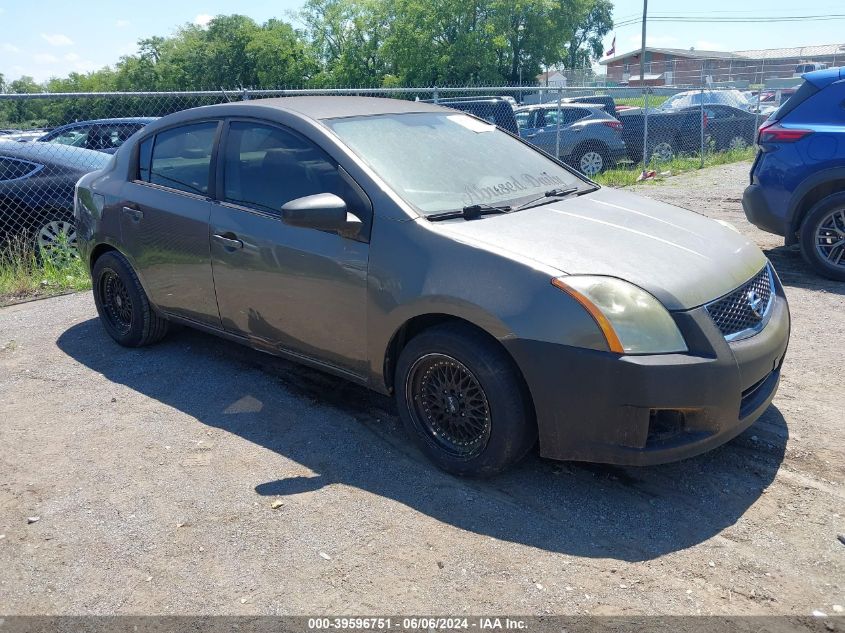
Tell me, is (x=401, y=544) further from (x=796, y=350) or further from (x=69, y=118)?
(x=69, y=118)

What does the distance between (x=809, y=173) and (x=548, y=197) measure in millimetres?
3748

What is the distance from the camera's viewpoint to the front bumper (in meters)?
3.10

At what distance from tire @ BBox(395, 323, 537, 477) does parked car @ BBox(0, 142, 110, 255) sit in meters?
5.90

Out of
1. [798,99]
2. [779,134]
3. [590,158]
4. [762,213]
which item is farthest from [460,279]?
[590,158]

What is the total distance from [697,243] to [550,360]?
112cm

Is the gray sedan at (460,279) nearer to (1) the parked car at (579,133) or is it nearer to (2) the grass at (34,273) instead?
(2) the grass at (34,273)

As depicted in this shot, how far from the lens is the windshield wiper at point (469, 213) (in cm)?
375

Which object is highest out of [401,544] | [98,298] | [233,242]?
[233,242]

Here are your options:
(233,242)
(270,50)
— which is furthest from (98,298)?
(270,50)

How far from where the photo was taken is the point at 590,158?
1477 centimetres

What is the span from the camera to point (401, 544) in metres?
3.17

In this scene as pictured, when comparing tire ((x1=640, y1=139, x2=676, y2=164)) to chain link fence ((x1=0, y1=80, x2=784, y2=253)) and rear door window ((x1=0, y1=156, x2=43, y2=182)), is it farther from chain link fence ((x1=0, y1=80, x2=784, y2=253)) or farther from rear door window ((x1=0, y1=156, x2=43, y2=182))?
rear door window ((x1=0, y1=156, x2=43, y2=182))

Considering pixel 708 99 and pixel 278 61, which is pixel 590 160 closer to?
pixel 708 99

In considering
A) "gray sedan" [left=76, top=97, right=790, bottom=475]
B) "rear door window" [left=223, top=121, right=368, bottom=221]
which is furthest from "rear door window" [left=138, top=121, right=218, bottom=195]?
"rear door window" [left=223, top=121, right=368, bottom=221]
